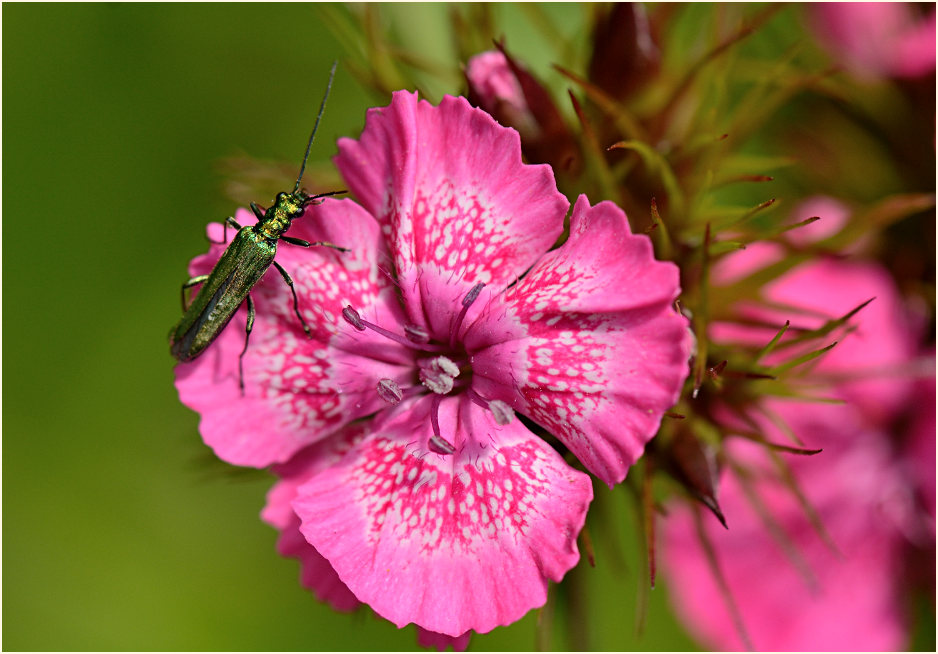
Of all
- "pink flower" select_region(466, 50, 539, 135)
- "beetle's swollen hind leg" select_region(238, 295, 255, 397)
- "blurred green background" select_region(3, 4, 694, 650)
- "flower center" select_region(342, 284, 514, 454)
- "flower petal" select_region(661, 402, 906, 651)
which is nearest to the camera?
"flower center" select_region(342, 284, 514, 454)

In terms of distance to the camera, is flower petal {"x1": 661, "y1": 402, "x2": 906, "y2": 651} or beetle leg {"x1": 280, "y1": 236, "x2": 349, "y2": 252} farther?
flower petal {"x1": 661, "y1": 402, "x2": 906, "y2": 651}

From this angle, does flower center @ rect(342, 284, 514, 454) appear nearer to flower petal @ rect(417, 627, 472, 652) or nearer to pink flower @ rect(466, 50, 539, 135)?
flower petal @ rect(417, 627, 472, 652)

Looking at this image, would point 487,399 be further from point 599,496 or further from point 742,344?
point 742,344

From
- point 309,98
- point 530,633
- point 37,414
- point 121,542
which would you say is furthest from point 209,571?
point 309,98

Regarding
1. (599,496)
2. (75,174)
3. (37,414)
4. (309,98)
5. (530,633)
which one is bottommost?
(530,633)

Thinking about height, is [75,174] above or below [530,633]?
above

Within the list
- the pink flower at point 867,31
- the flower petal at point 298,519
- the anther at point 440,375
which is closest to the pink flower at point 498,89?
the anther at point 440,375

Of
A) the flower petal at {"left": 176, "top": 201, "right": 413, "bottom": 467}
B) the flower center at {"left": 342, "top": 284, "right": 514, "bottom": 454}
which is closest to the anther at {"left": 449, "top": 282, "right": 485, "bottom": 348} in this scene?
the flower center at {"left": 342, "top": 284, "right": 514, "bottom": 454}
